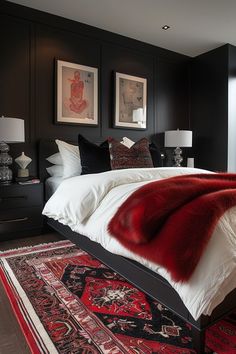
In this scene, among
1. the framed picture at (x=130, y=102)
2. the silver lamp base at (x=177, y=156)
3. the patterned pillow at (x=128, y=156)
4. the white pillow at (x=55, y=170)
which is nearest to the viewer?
the patterned pillow at (x=128, y=156)

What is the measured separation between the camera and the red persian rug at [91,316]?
3.99 ft

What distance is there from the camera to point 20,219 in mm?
2691

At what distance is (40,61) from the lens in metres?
3.12

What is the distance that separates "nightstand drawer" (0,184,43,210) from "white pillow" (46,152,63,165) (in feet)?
1.39

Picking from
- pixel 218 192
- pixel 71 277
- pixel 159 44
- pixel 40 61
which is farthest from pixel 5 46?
pixel 218 192

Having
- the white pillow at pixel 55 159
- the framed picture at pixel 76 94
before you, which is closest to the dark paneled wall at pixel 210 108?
the framed picture at pixel 76 94

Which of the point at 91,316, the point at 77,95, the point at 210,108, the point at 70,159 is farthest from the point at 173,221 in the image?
the point at 210,108

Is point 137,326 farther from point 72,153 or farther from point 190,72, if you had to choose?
point 190,72

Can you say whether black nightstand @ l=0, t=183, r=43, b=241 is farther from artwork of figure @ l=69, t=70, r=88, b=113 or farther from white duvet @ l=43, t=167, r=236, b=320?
artwork of figure @ l=69, t=70, r=88, b=113

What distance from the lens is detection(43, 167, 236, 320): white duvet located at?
108 cm

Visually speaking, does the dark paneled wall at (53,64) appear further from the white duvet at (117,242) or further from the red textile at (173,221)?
the red textile at (173,221)

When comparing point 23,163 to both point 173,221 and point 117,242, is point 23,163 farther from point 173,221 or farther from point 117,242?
point 173,221

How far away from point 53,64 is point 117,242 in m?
2.66

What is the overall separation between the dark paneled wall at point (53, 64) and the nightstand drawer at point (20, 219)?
902mm
